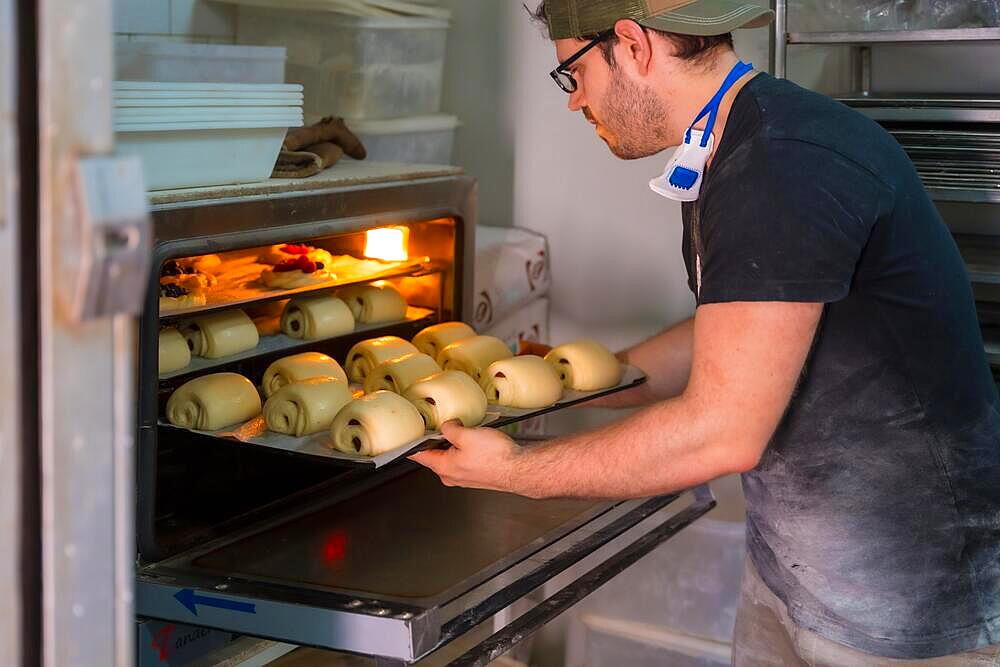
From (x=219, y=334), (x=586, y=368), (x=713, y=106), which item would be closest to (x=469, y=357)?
(x=586, y=368)

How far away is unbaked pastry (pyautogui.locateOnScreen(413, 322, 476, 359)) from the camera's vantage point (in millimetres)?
2174

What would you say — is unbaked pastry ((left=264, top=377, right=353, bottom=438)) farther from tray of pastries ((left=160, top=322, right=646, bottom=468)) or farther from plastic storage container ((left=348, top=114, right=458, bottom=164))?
plastic storage container ((left=348, top=114, right=458, bottom=164))

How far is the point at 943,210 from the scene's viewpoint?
278 centimetres

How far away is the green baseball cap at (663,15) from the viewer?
5.41ft

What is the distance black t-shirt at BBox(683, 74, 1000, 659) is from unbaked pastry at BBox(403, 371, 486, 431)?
17.8 inches

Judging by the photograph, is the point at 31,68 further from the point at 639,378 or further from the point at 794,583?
the point at 639,378

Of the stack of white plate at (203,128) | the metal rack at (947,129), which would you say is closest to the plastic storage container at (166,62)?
the stack of white plate at (203,128)

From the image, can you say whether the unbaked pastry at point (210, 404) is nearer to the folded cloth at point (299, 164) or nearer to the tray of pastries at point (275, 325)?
the tray of pastries at point (275, 325)

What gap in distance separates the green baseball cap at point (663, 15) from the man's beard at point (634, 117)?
88mm

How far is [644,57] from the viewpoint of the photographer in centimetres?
170

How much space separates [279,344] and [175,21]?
0.91 meters

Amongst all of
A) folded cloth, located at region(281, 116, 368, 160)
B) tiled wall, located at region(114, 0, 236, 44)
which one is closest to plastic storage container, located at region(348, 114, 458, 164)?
folded cloth, located at region(281, 116, 368, 160)

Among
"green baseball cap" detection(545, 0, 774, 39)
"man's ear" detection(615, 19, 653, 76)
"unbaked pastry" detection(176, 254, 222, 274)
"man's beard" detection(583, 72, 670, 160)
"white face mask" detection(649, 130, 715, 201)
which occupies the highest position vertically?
"green baseball cap" detection(545, 0, 774, 39)

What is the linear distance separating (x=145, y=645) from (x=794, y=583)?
3.06 ft
